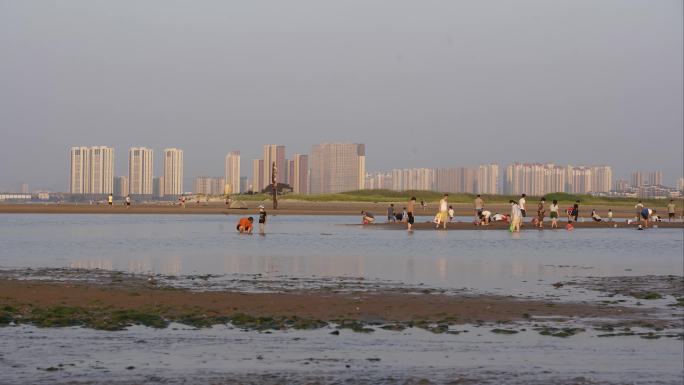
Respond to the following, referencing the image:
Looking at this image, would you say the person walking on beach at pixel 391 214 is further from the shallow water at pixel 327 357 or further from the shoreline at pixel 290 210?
the shallow water at pixel 327 357

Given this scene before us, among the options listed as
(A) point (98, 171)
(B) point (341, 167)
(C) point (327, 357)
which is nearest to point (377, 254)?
(C) point (327, 357)

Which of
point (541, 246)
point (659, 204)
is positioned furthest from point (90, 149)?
point (541, 246)

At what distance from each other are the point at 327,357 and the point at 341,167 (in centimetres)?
16089

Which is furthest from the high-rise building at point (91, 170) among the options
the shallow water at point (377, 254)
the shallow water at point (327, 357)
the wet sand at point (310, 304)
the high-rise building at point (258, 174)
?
the shallow water at point (327, 357)

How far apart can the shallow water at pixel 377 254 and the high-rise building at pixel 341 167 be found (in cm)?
12602

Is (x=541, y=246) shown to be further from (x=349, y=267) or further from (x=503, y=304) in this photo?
(x=503, y=304)

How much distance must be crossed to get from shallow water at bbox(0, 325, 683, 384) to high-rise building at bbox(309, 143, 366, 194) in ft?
509

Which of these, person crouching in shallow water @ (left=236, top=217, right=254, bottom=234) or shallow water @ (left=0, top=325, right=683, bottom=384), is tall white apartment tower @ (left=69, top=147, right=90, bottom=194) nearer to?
person crouching in shallow water @ (left=236, top=217, right=254, bottom=234)

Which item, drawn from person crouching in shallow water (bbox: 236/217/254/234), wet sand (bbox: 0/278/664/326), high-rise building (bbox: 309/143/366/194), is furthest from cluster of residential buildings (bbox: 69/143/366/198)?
wet sand (bbox: 0/278/664/326)

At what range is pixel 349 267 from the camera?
23.7m

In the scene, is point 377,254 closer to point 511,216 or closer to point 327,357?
point 511,216

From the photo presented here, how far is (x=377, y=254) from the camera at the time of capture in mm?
28406

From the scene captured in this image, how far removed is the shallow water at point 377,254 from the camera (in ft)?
72.0

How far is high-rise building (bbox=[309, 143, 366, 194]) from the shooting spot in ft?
555
